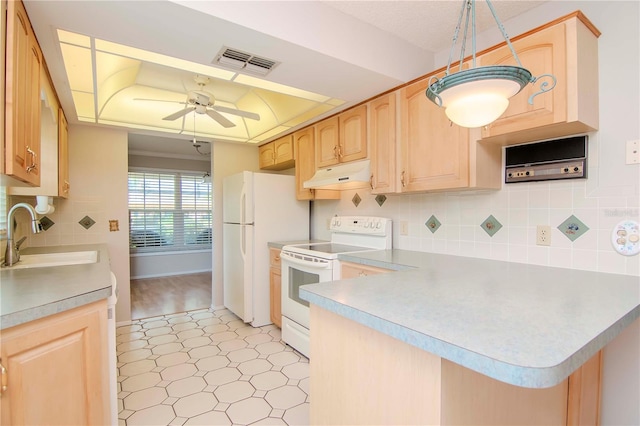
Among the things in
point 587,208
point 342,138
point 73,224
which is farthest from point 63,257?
point 587,208

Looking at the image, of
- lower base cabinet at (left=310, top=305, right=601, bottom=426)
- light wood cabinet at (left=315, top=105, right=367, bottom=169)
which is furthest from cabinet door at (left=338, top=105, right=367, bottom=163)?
lower base cabinet at (left=310, top=305, right=601, bottom=426)

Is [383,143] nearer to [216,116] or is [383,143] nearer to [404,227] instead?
[404,227]

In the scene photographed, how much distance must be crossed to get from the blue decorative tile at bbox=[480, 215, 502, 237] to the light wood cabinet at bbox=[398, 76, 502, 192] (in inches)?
9.0

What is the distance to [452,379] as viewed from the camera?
866 mm

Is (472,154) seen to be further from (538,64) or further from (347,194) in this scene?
(347,194)

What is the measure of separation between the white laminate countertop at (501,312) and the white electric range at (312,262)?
984 millimetres

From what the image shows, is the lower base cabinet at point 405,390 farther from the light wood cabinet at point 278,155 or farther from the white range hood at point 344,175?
the light wood cabinet at point 278,155

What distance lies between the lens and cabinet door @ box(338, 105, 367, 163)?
2.72 m

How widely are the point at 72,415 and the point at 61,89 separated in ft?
7.11

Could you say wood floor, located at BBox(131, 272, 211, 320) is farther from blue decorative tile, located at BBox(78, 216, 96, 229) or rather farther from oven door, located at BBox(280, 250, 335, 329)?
oven door, located at BBox(280, 250, 335, 329)

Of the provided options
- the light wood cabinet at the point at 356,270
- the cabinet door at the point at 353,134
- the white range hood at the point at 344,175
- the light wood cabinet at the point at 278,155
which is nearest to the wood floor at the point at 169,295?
the light wood cabinet at the point at 278,155

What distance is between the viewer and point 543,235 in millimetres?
1897

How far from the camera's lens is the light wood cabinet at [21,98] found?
1.23m

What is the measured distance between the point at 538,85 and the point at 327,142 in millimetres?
1832
